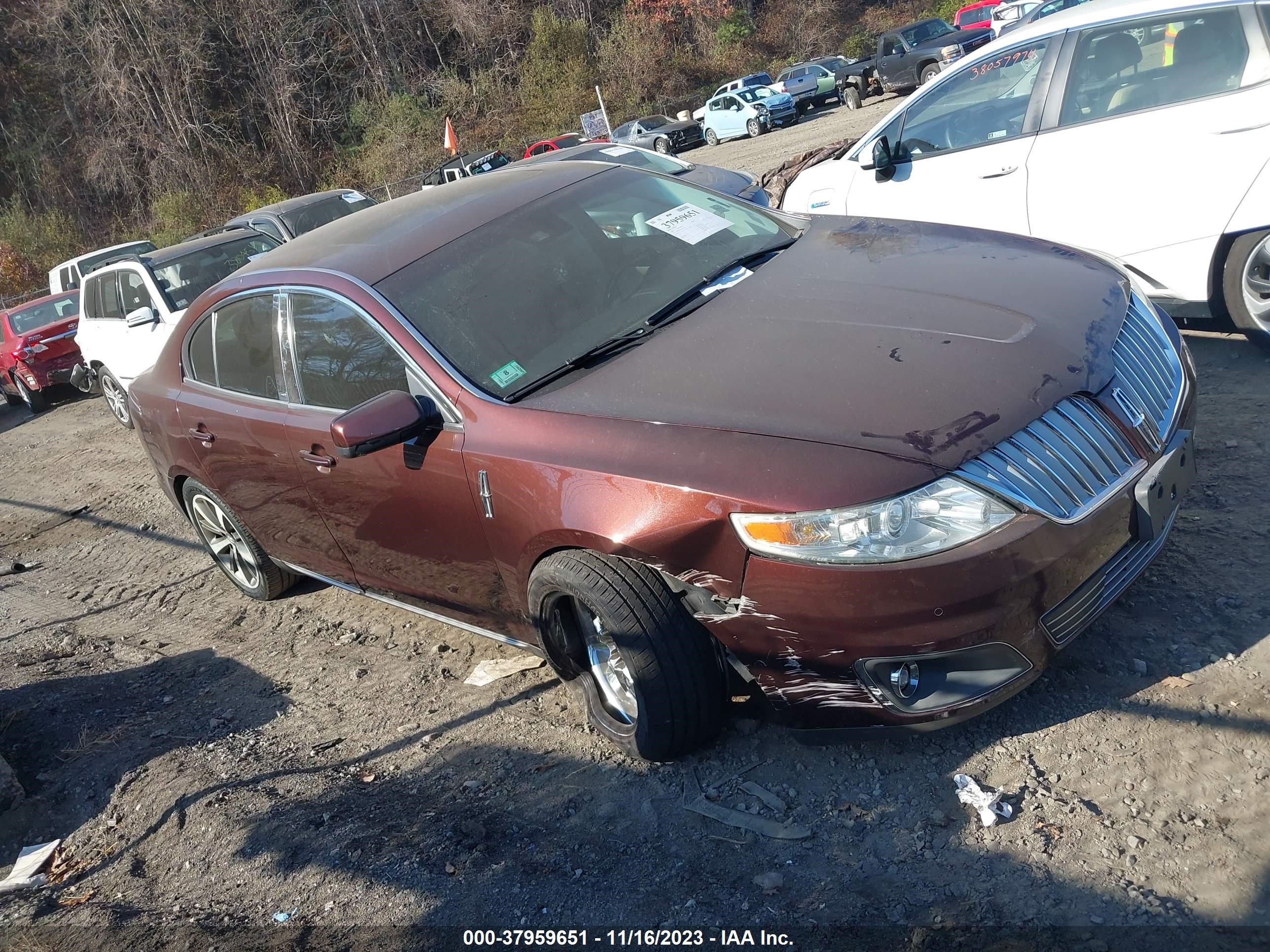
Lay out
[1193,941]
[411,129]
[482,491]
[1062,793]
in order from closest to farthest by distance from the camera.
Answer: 1. [1193,941]
2. [1062,793]
3. [482,491]
4. [411,129]

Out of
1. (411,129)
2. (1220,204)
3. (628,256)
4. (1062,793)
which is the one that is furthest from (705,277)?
(411,129)

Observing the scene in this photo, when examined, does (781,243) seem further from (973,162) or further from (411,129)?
(411,129)

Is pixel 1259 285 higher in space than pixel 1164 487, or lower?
lower

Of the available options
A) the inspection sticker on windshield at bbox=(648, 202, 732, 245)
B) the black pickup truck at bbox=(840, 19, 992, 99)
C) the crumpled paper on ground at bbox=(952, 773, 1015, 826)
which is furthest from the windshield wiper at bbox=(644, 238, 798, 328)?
the black pickup truck at bbox=(840, 19, 992, 99)

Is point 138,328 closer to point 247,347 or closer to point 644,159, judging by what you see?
point 644,159

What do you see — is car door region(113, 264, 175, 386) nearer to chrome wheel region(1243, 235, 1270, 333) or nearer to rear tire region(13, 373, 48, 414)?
rear tire region(13, 373, 48, 414)

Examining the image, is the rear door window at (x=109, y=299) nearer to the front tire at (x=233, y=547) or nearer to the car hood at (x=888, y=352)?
the front tire at (x=233, y=547)

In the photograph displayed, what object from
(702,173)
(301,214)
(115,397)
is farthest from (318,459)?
(301,214)

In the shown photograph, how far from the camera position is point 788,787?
326 centimetres

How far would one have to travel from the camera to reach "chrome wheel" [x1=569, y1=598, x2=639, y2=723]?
137 inches

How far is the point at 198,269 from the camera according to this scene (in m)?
10.3

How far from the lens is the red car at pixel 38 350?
14531 mm

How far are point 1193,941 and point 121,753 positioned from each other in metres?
4.01

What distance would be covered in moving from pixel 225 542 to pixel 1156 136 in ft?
16.8
